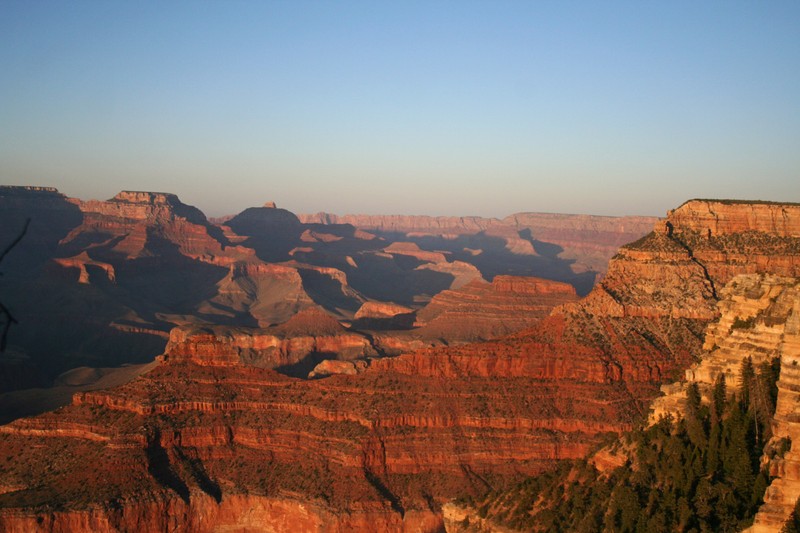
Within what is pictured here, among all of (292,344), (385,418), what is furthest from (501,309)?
(385,418)

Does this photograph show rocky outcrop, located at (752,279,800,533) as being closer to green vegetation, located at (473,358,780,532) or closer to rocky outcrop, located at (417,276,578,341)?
green vegetation, located at (473,358,780,532)

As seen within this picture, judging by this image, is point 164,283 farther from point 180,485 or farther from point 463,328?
point 180,485

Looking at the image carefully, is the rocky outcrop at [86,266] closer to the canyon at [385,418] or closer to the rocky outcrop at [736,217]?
the canyon at [385,418]

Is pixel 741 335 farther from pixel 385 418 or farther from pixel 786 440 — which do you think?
pixel 385 418

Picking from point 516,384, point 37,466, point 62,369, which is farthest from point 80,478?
point 62,369

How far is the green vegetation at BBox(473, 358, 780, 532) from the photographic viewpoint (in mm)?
22625

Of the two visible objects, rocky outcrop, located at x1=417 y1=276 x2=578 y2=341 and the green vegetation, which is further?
rocky outcrop, located at x1=417 y1=276 x2=578 y2=341

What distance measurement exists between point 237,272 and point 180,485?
146796 mm

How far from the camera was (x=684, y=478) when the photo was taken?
80.5ft

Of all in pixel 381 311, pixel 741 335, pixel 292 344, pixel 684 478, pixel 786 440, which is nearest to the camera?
pixel 786 440

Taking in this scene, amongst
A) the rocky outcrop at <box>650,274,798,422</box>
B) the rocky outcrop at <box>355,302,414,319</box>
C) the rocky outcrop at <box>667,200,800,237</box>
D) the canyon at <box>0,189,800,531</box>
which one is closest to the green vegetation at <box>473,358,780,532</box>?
the rocky outcrop at <box>650,274,798,422</box>

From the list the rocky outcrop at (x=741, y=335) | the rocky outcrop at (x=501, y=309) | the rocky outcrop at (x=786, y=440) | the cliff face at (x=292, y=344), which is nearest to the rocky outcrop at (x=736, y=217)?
the rocky outcrop at (x=501, y=309)

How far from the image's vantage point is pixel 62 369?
124125mm

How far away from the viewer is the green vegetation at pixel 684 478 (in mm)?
22625
